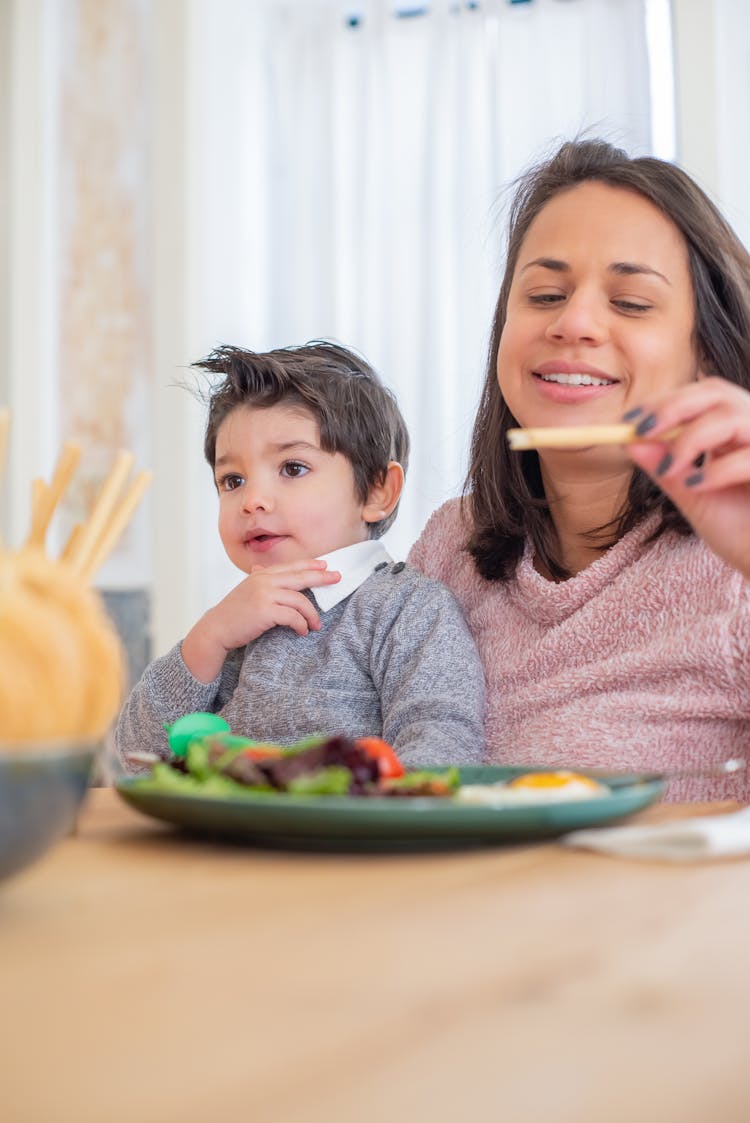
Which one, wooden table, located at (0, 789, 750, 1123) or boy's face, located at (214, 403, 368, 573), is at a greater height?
boy's face, located at (214, 403, 368, 573)

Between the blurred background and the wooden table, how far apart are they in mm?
2721

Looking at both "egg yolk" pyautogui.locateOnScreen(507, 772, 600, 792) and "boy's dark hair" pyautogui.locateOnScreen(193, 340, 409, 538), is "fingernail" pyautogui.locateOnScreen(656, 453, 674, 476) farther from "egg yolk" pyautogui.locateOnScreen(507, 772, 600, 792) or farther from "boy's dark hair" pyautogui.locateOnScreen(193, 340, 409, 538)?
"boy's dark hair" pyautogui.locateOnScreen(193, 340, 409, 538)

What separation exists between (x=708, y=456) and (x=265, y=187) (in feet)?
9.93

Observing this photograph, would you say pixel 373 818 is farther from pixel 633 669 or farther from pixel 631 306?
pixel 631 306

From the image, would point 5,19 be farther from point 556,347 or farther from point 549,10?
point 556,347

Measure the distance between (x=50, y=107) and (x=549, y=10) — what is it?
168cm

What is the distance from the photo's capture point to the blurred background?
3426 millimetres

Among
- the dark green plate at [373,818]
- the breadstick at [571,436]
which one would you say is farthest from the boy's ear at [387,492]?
the dark green plate at [373,818]

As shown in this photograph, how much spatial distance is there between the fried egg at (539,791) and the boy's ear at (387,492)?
98 centimetres

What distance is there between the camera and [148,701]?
1571mm

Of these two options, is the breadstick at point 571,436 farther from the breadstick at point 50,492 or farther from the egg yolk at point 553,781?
the breadstick at point 50,492

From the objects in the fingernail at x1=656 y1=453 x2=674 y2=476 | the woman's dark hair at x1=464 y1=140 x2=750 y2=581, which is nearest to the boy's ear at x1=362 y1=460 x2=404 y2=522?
the woman's dark hair at x1=464 y1=140 x2=750 y2=581

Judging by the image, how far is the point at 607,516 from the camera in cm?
153

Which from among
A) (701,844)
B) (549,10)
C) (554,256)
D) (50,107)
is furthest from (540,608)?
(50,107)
